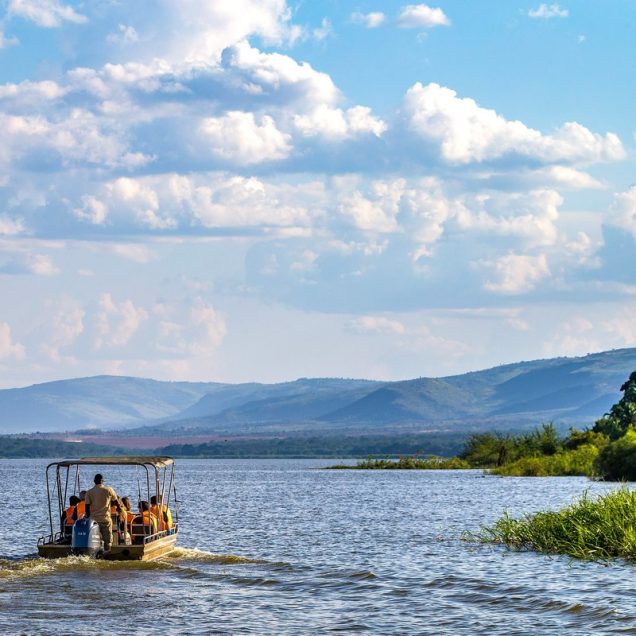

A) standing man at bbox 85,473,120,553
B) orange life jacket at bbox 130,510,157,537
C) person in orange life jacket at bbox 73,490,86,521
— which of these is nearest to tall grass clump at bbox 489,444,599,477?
orange life jacket at bbox 130,510,157,537

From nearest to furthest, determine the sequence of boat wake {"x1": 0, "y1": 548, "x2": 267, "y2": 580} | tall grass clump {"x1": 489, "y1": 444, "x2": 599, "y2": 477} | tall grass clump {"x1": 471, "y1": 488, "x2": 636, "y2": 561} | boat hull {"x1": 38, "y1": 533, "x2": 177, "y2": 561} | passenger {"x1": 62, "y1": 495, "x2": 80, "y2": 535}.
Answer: boat wake {"x1": 0, "y1": 548, "x2": 267, "y2": 580}
tall grass clump {"x1": 471, "y1": 488, "x2": 636, "y2": 561}
boat hull {"x1": 38, "y1": 533, "x2": 177, "y2": 561}
passenger {"x1": 62, "y1": 495, "x2": 80, "y2": 535}
tall grass clump {"x1": 489, "y1": 444, "x2": 599, "y2": 477}

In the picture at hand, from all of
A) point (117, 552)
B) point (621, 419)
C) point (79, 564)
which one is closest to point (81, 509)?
point (117, 552)

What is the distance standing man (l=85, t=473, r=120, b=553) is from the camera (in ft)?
169

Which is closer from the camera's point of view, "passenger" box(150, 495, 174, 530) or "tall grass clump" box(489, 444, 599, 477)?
"passenger" box(150, 495, 174, 530)

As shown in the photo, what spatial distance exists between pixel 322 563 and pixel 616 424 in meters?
108

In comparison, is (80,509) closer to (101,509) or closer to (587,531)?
(101,509)

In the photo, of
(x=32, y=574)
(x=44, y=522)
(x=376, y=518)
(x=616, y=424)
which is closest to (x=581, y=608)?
(x=32, y=574)

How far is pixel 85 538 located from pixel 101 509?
1316 mm

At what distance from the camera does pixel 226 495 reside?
128125 millimetres

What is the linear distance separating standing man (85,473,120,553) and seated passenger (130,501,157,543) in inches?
76.6

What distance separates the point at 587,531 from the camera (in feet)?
172

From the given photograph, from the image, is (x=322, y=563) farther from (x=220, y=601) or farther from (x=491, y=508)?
(x=491, y=508)

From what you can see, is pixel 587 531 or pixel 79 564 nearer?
pixel 79 564

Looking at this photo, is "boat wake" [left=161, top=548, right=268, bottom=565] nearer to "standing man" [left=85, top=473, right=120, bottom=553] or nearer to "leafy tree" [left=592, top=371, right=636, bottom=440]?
"standing man" [left=85, top=473, right=120, bottom=553]
